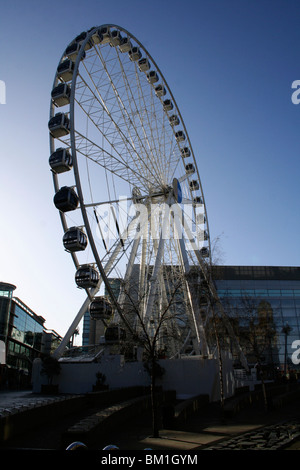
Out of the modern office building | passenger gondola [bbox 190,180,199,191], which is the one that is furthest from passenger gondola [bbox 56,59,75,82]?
the modern office building

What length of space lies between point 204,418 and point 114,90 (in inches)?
836

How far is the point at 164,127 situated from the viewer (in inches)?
1188

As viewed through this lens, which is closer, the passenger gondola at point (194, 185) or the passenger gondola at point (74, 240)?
the passenger gondola at point (74, 240)

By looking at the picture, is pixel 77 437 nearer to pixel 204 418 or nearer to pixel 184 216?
pixel 204 418

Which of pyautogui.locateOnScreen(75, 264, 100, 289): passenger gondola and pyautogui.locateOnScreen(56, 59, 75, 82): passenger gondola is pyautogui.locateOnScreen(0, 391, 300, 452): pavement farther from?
pyautogui.locateOnScreen(56, 59, 75, 82): passenger gondola

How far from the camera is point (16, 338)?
53250 millimetres

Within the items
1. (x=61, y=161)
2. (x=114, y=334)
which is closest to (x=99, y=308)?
(x=114, y=334)

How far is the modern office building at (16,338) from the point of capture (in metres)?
46.4

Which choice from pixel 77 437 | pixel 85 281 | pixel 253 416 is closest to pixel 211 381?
pixel 253 416

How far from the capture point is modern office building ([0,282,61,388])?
4640cm

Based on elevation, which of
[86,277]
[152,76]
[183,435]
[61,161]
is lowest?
[183,435]

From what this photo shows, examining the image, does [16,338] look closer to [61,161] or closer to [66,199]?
[66,199]

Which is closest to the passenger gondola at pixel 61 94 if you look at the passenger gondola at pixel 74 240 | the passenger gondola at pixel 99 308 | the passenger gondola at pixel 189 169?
the passenger gondola at pixel 74 240

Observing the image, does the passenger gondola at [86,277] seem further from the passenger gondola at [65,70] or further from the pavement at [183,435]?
the passenger gondola at [65,70]
